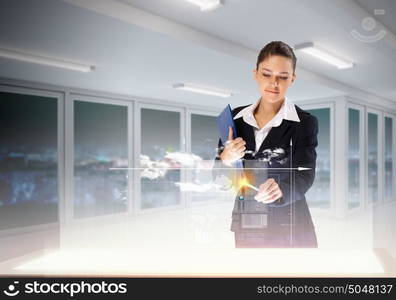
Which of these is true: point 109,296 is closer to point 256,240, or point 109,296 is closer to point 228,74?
point 256,240

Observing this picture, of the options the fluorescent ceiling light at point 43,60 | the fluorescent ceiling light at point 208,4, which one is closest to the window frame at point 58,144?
the fluorescent ceiling light at point 43,60

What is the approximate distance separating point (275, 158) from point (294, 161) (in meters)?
0.06

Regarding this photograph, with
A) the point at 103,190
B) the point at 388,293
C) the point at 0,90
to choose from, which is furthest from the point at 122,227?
the point at 0,90

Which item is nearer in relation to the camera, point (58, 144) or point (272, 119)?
point (272, 119)

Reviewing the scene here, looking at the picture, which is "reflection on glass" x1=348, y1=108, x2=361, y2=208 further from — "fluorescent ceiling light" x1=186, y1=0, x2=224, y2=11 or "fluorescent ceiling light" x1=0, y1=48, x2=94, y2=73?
"fluorescent ceiling light" x1=0, y1=48, x2=94, y2=73

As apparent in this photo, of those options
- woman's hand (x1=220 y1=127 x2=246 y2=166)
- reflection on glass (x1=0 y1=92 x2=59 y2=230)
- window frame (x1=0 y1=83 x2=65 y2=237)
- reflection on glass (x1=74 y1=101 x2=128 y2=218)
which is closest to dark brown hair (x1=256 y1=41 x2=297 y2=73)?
woman's hand (x1=220 y1=127 x2=246 y2=166)

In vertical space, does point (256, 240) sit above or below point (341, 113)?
below

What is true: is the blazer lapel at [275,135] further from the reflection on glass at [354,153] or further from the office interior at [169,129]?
the reflection on glass at [354,153]

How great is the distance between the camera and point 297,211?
3.17 feet

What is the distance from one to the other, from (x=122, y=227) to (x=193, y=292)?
0.36 metres

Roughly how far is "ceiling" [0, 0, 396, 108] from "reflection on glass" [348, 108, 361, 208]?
0.19 metres

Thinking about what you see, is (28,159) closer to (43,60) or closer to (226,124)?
(43,60)

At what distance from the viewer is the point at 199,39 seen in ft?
6.41

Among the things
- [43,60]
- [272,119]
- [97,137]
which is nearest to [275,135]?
[272,119]
